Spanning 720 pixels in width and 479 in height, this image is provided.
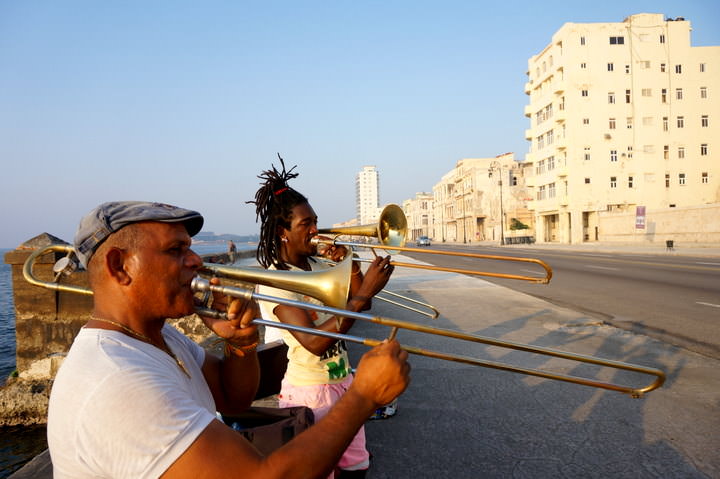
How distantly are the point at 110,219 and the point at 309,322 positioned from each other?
106cm

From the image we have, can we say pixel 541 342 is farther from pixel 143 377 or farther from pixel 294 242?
pixel 143 377

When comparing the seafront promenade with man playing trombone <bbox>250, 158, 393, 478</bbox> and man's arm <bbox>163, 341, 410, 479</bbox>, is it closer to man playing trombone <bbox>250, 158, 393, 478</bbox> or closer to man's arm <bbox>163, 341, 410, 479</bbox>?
man playing trombone <bbox>250, 158, 393, 478</bbox>

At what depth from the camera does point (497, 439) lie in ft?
11.0

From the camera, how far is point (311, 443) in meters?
1.18

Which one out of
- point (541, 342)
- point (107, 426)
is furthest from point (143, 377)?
Result: point (541, 342)

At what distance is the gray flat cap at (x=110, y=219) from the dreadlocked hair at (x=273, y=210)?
1.27 m

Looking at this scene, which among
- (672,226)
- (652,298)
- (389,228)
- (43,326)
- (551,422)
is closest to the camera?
(551,422)

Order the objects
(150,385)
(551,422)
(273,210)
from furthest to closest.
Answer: (551,422)
(273,210)
(150,385)

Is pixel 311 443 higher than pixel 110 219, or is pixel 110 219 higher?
pixel 110 219

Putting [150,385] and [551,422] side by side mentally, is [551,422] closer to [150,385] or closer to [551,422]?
[551,422]

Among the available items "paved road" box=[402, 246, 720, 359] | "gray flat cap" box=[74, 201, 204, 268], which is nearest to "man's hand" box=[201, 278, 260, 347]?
"gray flat cap" box=[74, 201, 204, 268]

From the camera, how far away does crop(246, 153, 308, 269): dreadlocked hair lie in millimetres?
2855

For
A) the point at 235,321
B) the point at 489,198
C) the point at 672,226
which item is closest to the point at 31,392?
the point at 235,321

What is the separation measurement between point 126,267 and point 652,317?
341 inches
